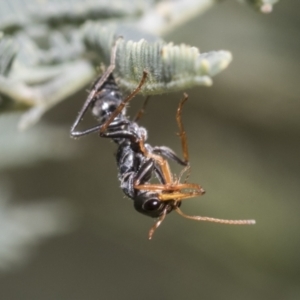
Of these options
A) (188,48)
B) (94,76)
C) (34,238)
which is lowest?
(34,238)

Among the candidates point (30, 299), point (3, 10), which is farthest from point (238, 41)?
point (30, 299)

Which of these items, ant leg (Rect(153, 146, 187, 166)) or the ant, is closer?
the ant

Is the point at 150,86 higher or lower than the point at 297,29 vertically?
higher

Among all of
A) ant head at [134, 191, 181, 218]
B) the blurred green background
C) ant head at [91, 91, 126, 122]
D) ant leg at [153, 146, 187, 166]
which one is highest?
ant head at [91, 91, 126, 122]

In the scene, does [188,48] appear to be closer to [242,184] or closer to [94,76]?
[94,76]

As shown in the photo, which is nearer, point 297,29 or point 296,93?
point 297,29

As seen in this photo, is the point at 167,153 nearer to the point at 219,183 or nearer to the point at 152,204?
the point at 152,204

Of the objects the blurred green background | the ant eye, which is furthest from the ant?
the blurred green background

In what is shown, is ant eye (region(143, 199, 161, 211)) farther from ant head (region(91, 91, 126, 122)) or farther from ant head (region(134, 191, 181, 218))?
ant head (region(91, 91, 126, 122))
